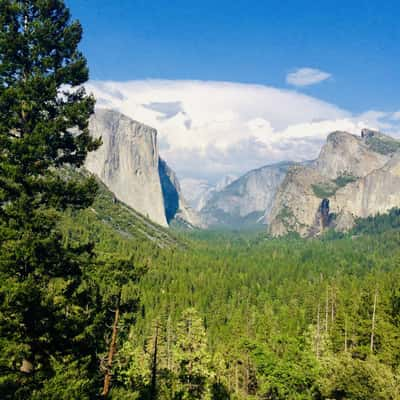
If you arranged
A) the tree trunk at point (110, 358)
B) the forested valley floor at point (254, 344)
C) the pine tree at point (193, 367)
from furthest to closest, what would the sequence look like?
the pine tree at point (193, 367) → the forested valley floor at point (254, 344) → the tree trunk at point (110, 358)

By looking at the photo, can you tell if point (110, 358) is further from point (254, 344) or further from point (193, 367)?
point (254, 344)

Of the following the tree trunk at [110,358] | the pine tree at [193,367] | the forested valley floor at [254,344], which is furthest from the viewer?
the pine tree at [193,367]

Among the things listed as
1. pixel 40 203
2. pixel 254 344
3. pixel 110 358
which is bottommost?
pixel 254 344

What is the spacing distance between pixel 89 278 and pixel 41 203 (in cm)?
430

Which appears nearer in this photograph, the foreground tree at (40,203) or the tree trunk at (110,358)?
the foreground tree at (40,203)

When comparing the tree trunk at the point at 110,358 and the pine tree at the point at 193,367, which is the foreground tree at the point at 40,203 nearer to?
the tree trunk at the point at 110,358

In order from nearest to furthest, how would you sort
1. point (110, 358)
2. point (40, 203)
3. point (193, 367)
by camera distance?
point (40, 203) < point (110, 358) < point (193, 367)

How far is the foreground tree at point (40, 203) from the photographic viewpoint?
16828 mm

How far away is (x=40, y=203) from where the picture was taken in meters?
19.5

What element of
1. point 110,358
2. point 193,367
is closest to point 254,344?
point 193,367

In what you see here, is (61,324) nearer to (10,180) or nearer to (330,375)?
(10,180)

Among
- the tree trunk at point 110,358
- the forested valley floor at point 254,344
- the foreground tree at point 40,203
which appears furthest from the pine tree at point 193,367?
the foreground tree at point 40,203

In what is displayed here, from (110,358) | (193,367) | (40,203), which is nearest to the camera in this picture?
(40,203)

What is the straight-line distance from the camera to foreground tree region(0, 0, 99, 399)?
55.2ft
